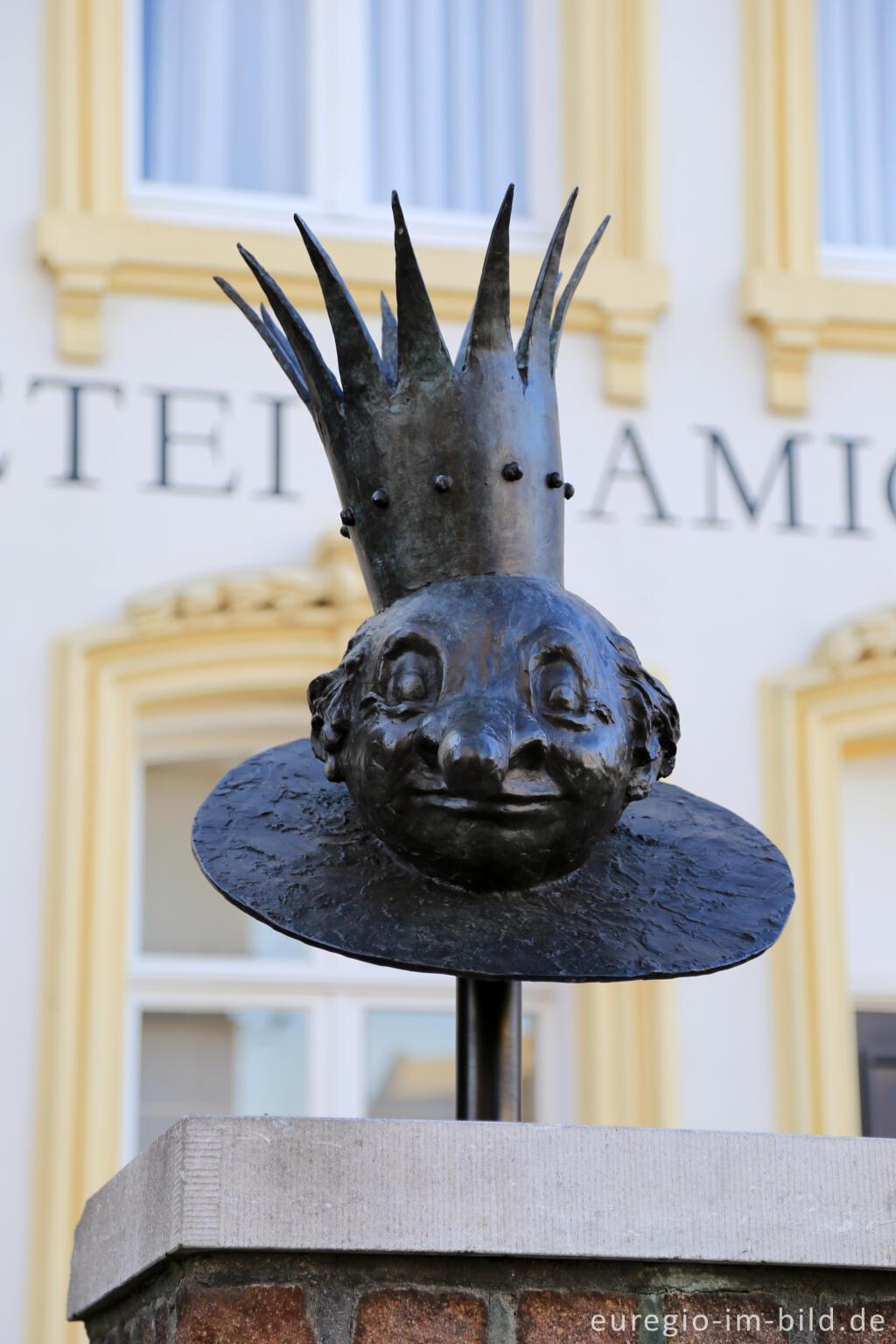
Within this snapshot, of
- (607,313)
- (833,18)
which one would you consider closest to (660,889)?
(607,313)

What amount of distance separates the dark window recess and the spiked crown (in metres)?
4.45

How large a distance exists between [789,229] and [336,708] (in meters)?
5.12

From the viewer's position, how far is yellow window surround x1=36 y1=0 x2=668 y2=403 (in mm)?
7395

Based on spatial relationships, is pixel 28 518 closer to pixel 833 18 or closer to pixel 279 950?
pixel 279 950

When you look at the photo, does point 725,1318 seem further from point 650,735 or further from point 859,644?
point 859,644

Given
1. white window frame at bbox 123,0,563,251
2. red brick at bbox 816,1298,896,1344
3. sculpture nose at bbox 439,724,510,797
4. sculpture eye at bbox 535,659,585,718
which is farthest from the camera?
white window frame at bbox 123,0,563,251

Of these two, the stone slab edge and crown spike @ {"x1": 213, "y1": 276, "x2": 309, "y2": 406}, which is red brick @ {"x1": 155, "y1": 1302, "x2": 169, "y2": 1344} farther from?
crown spike @ {"x1": 213, "y1": 276, "x2": 309, "y2": 406}

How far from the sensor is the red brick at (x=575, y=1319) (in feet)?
9.25

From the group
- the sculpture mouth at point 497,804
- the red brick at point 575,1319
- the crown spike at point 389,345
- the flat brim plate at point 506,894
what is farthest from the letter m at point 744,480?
the red brick at point 575,1319

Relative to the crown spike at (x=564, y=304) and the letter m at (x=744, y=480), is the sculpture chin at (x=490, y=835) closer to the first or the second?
the crown spike at (x=564, y=304)

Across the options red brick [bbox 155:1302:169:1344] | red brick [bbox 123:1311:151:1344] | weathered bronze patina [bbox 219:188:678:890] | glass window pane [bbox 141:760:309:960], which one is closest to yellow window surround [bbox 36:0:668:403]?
glass window pane [bbox 141:760:309:960]

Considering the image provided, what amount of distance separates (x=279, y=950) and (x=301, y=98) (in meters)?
3.01

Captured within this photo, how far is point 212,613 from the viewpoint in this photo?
7.17 metres

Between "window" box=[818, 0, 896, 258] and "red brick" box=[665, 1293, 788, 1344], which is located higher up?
"window" box=[818, 0, 896, 258]
